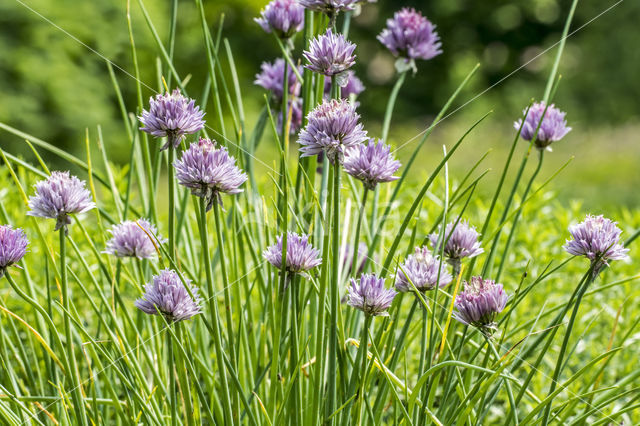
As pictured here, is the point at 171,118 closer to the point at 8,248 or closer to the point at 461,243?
the point at 8,248

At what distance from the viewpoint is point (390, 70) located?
1279 cm

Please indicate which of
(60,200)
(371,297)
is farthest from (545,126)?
(60,200)

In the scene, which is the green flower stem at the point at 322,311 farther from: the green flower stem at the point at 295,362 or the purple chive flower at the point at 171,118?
the purple chive flower at the point at 171,118

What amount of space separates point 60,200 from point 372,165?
0.46 meters

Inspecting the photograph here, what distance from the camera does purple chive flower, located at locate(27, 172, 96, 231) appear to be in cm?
99

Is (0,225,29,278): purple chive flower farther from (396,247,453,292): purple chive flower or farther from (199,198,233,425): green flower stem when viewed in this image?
(396,247,453,292): purple chive flower

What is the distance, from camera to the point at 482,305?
99 cm

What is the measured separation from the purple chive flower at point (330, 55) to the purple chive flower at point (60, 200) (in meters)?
0.39

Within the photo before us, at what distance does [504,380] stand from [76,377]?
27.9 inches

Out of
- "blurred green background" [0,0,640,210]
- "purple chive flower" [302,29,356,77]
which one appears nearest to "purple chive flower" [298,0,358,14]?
"purple chive flower" [302,29,356,77]

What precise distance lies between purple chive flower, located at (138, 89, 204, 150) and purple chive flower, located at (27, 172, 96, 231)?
0.15 m

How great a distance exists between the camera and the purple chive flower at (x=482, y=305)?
994mm

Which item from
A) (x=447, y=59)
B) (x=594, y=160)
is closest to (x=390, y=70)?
(x=447, y=59)

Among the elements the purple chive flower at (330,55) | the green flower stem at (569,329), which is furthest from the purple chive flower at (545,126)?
the purple chive flower at (330,55)
